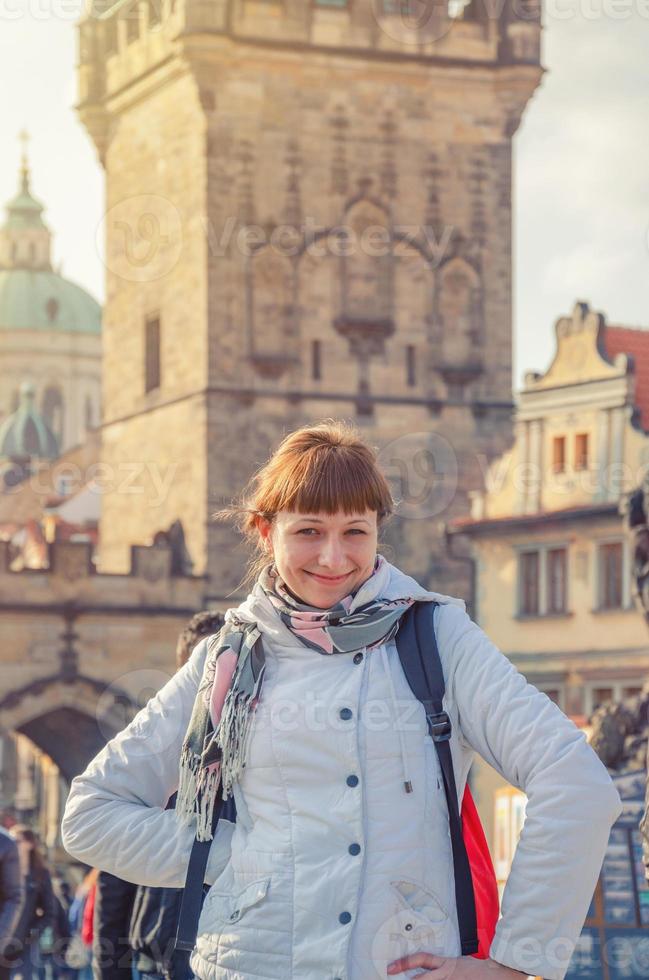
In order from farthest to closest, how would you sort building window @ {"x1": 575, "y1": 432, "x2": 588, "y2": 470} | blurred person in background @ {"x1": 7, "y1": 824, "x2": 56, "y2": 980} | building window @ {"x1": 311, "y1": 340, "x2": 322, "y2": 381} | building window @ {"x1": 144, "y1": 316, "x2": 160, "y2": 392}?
building window @ {"x1": 144, "y1": 316, "x2": 160, "y2": 392}, building window @ {"x1": 311, "y1": 340, "x2": 322, "y2": 381}, building window @ {"x1": 575, "y1": 432, "x2": 588, "y2": 470}, blurred person in background @ {"x1": 7, "y1": 824, "x2": 56, "y2": 980}

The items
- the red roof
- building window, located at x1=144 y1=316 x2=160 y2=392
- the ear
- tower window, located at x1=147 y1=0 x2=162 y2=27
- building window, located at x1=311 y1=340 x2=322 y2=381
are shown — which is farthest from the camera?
building window, located at x1=144 y1=316 x2=160 y2=392

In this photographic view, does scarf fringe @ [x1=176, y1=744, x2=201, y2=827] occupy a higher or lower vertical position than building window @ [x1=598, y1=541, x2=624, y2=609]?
higher

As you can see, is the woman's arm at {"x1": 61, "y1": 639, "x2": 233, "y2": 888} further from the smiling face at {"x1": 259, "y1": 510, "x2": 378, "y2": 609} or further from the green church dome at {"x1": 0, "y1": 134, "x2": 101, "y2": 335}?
the green church dome at {"x1": 0, "y1": 134, "x2": 101, "y2": 335}

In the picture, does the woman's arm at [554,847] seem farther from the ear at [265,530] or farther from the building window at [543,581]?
the building window at [543,581]

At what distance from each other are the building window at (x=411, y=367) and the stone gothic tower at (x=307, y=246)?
0.03 m

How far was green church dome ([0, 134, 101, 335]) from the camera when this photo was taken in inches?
3600

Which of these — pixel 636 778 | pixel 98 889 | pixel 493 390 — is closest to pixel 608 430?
pixel 493 390

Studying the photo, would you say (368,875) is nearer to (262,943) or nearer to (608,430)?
(262,943)

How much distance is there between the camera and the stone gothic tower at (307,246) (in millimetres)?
34312

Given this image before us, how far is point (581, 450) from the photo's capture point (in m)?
29.2

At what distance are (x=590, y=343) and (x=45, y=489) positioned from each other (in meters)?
32.6

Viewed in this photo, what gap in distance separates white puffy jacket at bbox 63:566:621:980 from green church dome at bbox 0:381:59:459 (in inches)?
2974

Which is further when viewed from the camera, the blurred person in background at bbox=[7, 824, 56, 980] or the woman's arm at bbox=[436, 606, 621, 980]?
the blurred person in background at bbox=[7, 824, 56, 980]

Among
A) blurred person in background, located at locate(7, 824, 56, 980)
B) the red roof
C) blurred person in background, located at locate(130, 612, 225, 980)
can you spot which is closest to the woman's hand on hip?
blurred person in background, located at locate(130, 612, 225, 980)
